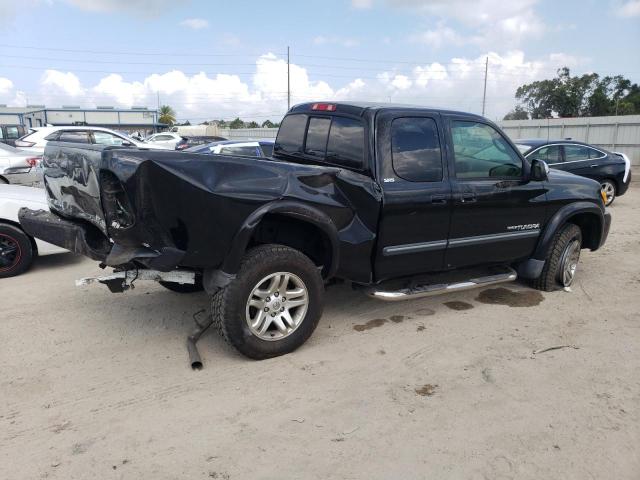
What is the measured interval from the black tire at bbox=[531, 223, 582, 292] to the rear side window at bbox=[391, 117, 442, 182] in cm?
188

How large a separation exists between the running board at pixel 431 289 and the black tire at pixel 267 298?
0.62m

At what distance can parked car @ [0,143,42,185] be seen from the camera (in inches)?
352

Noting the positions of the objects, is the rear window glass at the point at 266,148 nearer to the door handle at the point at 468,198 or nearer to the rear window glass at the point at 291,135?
the rear window glass at the point at 291,135

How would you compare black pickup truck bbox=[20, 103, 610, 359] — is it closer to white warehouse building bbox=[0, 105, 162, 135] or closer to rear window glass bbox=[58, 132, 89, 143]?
rear window glass bbox=[58, 132, 89, 143]

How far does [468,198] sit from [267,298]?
2.05 meters

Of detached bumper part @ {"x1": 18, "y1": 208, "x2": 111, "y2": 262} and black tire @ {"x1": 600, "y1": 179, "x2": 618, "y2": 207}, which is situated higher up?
detached bumper part @ {"x1": 18, "y1": 208, "x2": 111, "y2": 262}

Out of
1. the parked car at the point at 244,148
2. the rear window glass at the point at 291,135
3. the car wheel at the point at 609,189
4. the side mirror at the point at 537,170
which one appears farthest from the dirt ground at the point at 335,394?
the car wheel at the point at 609,189

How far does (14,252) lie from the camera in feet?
19.4

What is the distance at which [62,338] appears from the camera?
4.22 m

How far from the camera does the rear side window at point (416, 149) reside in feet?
14.0

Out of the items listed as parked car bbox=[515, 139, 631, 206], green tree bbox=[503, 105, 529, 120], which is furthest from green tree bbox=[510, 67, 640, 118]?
parked car bbox=[515, 139, 631, 206]

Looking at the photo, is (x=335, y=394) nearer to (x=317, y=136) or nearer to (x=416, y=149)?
(x=416, y=149)

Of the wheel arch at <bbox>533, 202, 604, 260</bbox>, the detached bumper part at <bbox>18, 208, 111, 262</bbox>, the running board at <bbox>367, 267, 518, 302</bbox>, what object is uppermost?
the detached bumper part at <bbox>18, 208, 111, 262</bbox>

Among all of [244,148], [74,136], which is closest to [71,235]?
[244,148]
